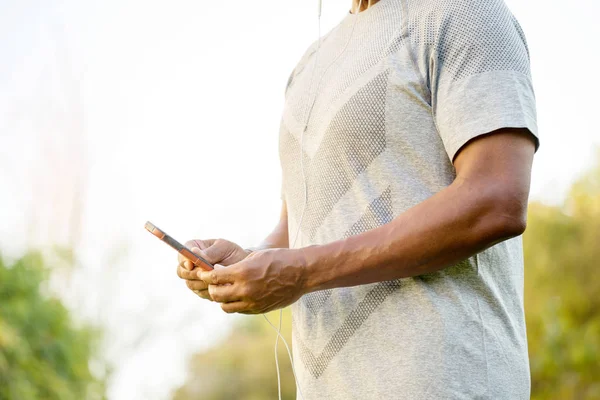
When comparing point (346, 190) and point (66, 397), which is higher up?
point (346, 190)

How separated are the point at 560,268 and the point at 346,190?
312 inches

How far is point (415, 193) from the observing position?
38.2 inches

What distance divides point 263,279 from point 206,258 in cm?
21

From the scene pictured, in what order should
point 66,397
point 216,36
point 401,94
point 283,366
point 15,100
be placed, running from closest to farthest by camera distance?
point 401,94, point 66,397, point 15,100, point 283,366, point 216,36

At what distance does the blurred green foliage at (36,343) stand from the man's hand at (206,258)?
8.63 feet

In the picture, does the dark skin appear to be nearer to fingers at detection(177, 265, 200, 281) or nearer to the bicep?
the bicep

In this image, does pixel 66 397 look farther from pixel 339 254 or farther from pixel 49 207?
pixel 339 254

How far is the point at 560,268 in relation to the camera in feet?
26.9

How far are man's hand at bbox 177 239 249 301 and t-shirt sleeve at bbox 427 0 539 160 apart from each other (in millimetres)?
415

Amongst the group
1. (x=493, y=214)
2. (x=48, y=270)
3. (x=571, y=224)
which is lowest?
(x=571, y=224)

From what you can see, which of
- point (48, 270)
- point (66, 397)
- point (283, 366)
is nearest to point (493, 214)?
point (66, 397)

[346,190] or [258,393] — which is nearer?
[346,190]

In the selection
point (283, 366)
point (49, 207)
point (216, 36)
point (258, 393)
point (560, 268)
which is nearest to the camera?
point (49, 207)

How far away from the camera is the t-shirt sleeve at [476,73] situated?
89cm
